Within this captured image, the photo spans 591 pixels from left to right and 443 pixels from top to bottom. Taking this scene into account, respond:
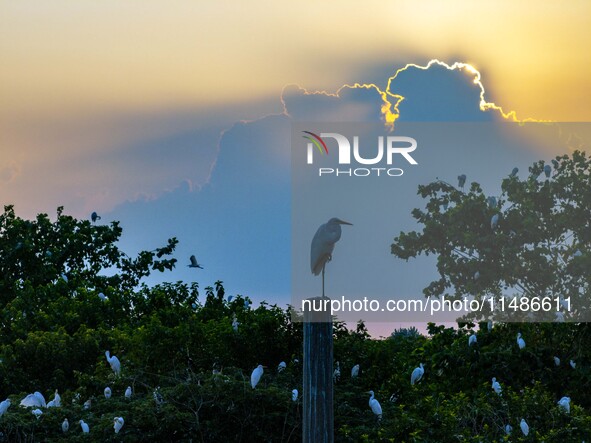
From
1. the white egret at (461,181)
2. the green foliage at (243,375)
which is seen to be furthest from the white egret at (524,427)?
the white egret at (461,181)

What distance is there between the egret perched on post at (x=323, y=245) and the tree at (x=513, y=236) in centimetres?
1357

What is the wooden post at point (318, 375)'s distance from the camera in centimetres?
1398

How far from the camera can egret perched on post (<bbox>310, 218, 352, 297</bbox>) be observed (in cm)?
1501

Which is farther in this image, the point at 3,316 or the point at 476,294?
the point at 3,316

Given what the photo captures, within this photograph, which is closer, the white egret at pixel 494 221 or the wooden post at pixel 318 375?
the wooden post at pixel 318 375

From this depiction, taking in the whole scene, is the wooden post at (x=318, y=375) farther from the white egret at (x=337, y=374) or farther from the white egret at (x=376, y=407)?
the white egret at (x=337, y=374)

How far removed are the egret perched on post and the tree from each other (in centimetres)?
1357

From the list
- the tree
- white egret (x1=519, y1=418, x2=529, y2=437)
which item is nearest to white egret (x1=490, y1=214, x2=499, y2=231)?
the tree

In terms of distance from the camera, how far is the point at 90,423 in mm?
19359

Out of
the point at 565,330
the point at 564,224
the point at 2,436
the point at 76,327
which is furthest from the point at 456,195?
the point at 2,436

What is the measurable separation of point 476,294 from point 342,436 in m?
10.3

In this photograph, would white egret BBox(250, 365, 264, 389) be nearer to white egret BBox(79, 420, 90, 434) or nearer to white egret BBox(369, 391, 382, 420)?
white egret BBox(369, 391, 382, 420)

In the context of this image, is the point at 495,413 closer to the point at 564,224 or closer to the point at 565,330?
the point at 565,330

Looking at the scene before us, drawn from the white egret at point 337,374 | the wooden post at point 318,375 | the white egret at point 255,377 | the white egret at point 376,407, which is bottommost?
the wooden post at point 318,375
